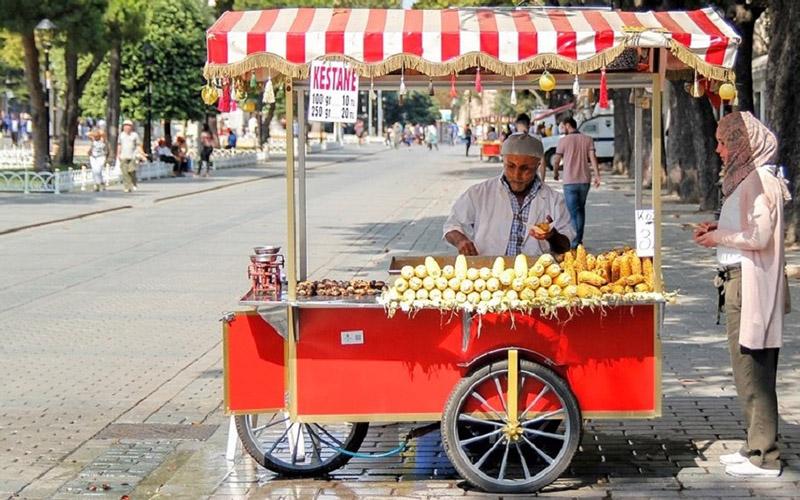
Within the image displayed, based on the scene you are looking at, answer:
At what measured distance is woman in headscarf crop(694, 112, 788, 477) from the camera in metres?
6.35

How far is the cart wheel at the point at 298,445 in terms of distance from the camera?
22.2 feet

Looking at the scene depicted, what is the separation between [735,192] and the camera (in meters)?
6.46

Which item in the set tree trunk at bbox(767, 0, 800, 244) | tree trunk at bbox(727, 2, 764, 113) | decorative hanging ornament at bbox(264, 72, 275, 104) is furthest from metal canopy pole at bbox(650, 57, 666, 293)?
tree trunk at bbox(727, 2, 764, 113)

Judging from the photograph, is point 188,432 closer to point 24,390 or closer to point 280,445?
point 280,445

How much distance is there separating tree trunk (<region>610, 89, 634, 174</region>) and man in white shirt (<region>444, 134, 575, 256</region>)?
92.2 feet

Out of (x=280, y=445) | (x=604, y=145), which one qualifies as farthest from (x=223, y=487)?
(x=604, y=145)

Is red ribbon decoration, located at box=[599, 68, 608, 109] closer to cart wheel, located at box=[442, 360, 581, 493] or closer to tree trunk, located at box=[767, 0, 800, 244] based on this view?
cart wheel, located at box=[442, 360, 581, 493]

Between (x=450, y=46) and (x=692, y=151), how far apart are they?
2182 centimetres

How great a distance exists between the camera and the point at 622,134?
133 ft

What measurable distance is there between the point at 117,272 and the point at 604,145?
3537 cm

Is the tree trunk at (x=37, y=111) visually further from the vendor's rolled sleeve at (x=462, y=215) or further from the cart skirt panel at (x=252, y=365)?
the cart skirt panel at (x=252, y=365)

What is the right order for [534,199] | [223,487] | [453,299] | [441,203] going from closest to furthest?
[453,299], [223,487], [534,199], [441,203]

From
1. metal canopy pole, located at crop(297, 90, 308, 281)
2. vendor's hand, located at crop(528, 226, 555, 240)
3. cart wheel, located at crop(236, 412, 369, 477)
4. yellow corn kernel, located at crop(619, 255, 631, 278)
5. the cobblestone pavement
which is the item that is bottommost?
the cobblestone pavement

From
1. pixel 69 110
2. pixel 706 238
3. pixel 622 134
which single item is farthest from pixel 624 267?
pixel 69 110
